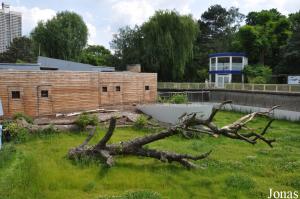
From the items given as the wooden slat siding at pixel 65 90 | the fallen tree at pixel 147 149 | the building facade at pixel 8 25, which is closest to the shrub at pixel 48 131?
the wooden slat siding at pixel 65 90

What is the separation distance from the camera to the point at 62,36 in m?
41.0

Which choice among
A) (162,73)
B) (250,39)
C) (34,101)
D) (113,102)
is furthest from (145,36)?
(34,101)

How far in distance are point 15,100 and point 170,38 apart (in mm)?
22448

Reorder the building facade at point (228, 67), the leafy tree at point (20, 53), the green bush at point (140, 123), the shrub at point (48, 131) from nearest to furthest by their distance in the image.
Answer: the shrub at point (48, 131) → the green bush at point (140, 123) → the building facade at point (228, 67) → the leafy tree at point (20, 53)

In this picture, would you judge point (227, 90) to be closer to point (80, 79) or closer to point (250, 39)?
point (250, 39)

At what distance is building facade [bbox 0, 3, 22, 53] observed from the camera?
59594mm

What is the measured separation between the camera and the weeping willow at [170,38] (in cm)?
Result: 3650

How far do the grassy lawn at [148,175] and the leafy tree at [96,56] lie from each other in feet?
116

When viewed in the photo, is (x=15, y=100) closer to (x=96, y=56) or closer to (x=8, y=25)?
(x=96, y=56)

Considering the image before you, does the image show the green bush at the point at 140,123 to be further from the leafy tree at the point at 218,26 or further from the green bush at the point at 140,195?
the leafy tree at the point at 218,26

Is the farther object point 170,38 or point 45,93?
point 170,38

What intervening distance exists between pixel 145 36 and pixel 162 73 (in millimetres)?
5354

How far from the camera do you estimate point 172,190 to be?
855 centimetres

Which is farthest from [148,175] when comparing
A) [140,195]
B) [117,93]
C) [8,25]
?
[8,25]
